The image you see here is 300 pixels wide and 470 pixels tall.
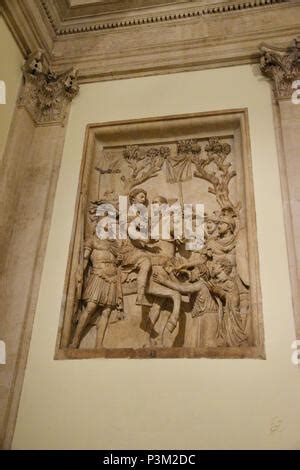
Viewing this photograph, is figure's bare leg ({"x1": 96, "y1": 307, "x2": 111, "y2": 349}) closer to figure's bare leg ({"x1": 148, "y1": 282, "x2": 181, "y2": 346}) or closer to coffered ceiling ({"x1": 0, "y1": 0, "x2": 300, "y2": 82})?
figure's bare leg ({"x1": 148, "y1": 282, "x2": 181, "y2": 346})

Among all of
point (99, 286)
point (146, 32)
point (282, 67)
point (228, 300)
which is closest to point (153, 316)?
point (99, 286)

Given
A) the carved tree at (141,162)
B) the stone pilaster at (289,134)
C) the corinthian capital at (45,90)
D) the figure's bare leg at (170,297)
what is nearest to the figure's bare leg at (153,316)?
the figure's bare leg at (170,297)

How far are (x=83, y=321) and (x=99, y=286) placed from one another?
13.4 inches

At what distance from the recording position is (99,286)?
13.1 ft

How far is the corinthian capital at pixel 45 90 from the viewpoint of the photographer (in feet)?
16.4

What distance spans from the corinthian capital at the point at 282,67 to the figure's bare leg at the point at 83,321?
2.82 meters

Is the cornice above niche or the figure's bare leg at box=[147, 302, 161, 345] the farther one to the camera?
the cornice above niche

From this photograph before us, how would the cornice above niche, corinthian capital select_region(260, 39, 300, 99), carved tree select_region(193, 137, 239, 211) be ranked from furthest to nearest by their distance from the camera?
the cornice above niche, corinthian capital select_region(260, 39, 300, 99), carved tree select_region(193, 137, 239, 211)

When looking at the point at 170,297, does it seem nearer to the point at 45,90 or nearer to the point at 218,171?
the point at 218,171

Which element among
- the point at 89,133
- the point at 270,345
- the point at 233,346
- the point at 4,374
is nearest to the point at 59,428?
the point at 4,374

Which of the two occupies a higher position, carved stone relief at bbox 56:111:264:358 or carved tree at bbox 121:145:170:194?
carved tree at bbox 121:145:170:194

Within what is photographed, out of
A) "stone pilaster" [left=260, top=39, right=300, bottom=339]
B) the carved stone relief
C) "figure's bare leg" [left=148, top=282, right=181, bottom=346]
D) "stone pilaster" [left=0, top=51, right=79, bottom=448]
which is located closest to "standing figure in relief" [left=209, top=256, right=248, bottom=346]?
the carved stone relief

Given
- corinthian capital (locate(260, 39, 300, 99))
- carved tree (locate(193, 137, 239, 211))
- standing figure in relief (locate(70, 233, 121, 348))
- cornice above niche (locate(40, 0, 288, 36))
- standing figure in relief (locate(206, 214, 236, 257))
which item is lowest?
standing figure in relief (locate(70, 233, 121, 348))

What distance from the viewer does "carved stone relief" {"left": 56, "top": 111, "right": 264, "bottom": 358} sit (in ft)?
12.2
